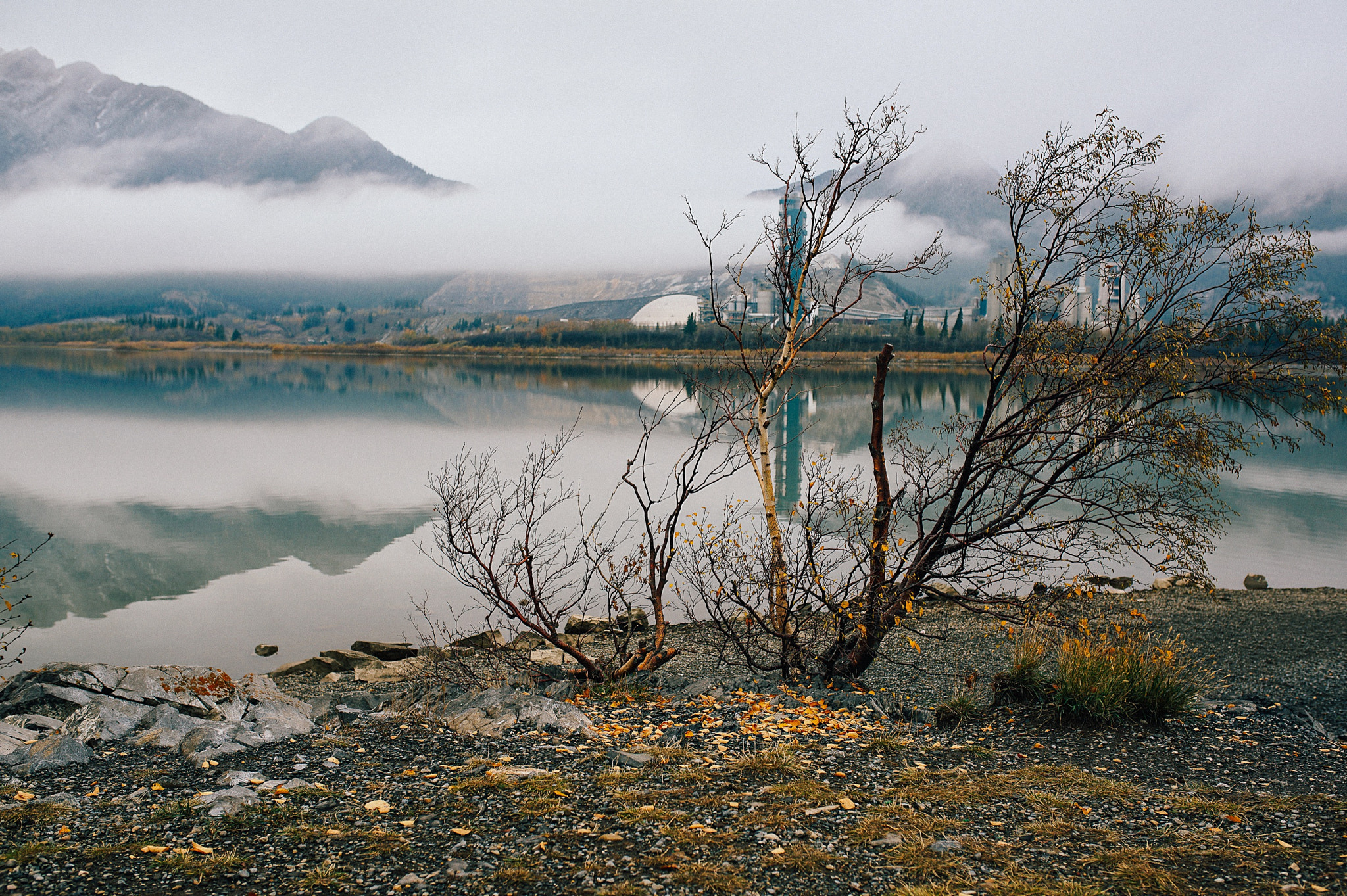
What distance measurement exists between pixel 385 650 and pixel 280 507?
58.6 feet

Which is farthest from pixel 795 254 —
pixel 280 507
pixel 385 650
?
pixel 280 507

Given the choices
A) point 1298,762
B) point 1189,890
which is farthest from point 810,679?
point 1189,890

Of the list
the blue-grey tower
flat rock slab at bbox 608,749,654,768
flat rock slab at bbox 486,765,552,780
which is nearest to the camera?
flat rock slab at bbox 486,765,552,780

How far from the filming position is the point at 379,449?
48562mm

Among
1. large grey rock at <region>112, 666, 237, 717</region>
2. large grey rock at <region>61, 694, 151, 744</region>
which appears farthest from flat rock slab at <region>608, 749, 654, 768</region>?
large grey rock at <region>112, 666, 237, 717</region>

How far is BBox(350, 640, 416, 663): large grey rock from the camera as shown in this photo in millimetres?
16422

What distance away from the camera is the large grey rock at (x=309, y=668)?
15.1 m

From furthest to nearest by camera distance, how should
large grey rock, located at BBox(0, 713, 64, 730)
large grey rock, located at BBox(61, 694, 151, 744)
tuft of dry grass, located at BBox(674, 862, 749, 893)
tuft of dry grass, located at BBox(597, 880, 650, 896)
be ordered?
large grey rock, located at BBox(0, 713, 64, 730) → large grey rock, located at BBox(61, 694, 151, 744) → tuft of dry grass, located at BBox(674, 862, 749, 893) → tuft of dry grass, located at BBox(597, 880, 650, 896)

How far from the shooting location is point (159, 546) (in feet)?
83.1

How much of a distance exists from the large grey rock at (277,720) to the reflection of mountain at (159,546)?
10667mm

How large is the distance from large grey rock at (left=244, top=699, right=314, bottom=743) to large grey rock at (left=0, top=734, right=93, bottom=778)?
1.57 m

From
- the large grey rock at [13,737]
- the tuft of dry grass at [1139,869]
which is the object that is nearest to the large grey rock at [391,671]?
the large grey rock at [13,737]

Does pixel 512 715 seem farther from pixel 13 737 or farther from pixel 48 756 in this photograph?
pixel 13 737

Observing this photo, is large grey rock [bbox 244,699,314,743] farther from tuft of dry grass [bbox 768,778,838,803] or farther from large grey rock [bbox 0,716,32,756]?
tuft of dry grass [bbox 768,778,838,803]
